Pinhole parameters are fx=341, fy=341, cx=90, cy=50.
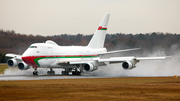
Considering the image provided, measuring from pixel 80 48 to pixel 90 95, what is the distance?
3090cm

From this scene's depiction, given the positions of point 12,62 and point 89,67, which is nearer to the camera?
point 89,67

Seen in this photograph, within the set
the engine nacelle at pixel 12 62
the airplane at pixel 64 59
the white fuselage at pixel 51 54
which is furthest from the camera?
the engine nacelle at pixel 12 62

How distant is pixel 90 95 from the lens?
2059 cm

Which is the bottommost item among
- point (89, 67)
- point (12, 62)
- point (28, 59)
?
point (89, 67)

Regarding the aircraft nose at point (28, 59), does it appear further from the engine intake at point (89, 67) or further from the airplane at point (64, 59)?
the engine intake at point (89, 67)

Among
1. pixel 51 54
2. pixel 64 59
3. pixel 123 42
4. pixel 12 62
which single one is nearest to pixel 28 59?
pixel 51 54

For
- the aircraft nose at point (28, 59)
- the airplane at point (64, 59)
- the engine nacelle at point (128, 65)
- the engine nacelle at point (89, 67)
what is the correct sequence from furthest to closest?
the engine nacelle at point (89, 67)
the airplane at point (64, 59)
the aircraft nose at point (28, 59)
the engine nacelle at point (128, 65)

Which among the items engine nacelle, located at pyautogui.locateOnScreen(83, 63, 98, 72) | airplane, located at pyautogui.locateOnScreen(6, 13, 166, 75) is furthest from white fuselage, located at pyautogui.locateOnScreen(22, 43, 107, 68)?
engine nacelle, located at pyautogui.locateOnScreen(83, 63, 98, 72)

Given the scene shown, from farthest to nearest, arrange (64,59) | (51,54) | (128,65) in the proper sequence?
1. (64,59)
2. (51,54)
3. (128,65)

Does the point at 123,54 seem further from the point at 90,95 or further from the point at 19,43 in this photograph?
the point at 90,95

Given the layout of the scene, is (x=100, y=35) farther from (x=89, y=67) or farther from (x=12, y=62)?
(x=12, y=62)

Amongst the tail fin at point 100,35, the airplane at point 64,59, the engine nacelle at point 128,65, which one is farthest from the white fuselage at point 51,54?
the engine nacelle at point 128,65

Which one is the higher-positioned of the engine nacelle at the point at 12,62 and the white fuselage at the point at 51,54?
the white fuselage at the point at 51,54

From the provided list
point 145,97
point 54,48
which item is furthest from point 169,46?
point 145,97
